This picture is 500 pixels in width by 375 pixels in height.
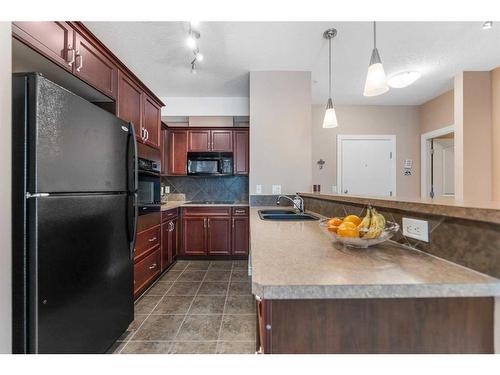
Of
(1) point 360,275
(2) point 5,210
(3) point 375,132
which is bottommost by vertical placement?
(1) point 360,275

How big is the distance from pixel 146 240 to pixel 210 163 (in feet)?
5.71

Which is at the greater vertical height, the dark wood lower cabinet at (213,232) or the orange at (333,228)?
the orange at (333,228)

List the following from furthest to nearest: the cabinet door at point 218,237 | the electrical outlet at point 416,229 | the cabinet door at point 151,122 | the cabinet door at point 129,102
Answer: the cabinet door at point 218,237
the cabinet door at point 151,122
the cabinet door at point 129,102
the electrical outlet at point 416,229

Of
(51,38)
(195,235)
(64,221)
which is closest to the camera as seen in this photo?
(64,221)

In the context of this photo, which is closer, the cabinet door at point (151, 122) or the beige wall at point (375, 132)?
the cabinet door at point (151, 122)

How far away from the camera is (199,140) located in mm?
3760

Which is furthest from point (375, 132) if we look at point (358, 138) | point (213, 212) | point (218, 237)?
point (218, 237)

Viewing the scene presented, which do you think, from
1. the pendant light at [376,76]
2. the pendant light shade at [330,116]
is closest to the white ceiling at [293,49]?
the pendant light shade at [330,116]

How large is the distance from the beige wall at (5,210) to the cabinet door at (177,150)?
273 cm

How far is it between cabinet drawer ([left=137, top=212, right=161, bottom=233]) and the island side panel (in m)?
1.83

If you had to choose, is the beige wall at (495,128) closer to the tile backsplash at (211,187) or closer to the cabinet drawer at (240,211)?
the cabinet drawer at (240,211)

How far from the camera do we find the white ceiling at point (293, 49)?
7.02 feet

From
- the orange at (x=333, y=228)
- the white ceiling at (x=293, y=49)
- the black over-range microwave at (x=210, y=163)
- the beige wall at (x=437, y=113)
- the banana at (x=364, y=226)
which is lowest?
the orange at (x=333, y=228)

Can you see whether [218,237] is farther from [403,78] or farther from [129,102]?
[403,78]
